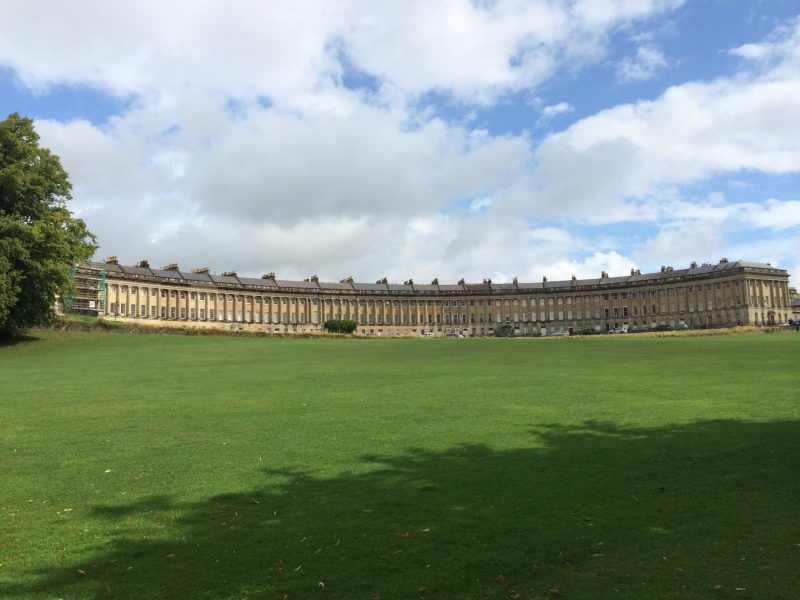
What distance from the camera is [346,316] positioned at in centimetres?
14912

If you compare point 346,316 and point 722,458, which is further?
point 346,316

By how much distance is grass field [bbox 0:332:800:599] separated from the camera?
21.1ft

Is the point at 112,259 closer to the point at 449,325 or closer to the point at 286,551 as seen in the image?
the point at 449,325

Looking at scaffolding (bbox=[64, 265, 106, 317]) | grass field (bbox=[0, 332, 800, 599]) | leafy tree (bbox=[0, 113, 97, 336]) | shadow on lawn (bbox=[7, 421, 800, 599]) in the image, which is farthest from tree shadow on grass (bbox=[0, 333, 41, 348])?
scaffolding (bbox=[64, 265, 106, 317])

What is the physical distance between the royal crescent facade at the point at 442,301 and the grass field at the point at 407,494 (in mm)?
107174

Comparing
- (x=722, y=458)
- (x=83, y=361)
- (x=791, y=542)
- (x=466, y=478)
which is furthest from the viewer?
(x=83, y=361)

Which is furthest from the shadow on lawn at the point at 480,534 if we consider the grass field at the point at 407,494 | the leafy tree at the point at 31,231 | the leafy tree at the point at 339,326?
the leafy tree at the point at 339,326

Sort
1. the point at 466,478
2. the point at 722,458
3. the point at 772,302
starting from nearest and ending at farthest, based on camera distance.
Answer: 1. the point at 466,478
2. the point at 722,458
3. the point at 772,302

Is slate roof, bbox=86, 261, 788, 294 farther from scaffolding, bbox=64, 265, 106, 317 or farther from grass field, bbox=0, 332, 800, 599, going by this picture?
grass field, bbox=0, 332, 800, 599

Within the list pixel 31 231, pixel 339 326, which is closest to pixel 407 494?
pixel 31 231

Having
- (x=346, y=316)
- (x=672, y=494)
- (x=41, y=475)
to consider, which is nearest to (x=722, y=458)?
(x=672, y=494)

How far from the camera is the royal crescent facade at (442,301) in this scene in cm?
12250

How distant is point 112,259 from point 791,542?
12852 centimetres

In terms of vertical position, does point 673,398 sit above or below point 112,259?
below
